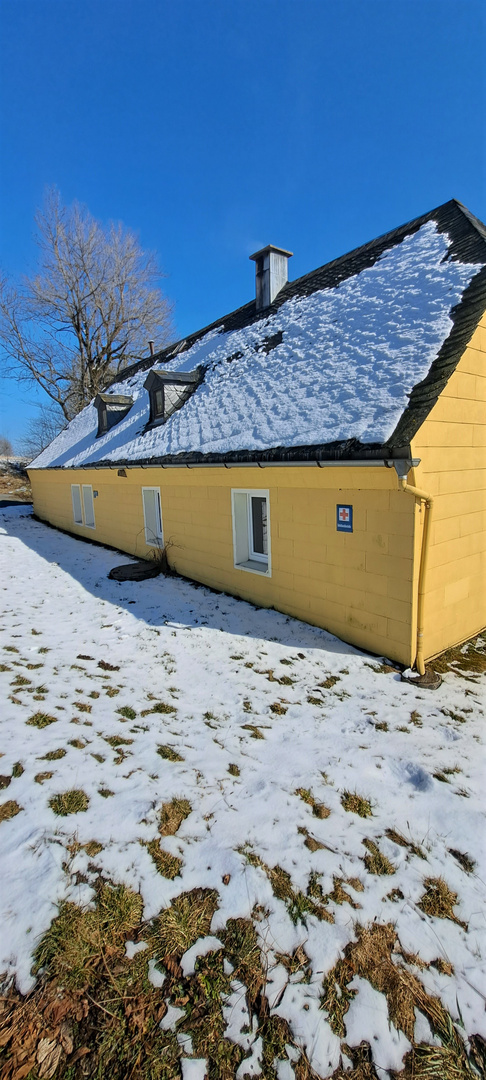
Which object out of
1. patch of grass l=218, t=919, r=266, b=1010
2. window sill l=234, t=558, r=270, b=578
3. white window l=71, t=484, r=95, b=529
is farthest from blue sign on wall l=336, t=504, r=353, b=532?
white window l=71, t=484, r=95, b=529

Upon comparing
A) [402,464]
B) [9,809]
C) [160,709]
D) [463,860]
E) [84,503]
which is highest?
[402,464]

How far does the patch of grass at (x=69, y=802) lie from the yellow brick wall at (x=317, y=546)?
3.68m

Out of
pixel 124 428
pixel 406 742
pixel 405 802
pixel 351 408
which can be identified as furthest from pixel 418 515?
pixel 124 428

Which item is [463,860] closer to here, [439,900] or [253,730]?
[439,900]

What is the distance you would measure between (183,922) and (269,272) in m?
11.9

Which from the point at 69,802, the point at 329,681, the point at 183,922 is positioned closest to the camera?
the point at 183,922

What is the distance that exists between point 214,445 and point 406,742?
5482mm

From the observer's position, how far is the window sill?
7.18 m

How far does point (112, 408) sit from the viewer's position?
48.0 feet

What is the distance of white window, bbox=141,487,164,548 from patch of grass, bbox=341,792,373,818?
311 inches

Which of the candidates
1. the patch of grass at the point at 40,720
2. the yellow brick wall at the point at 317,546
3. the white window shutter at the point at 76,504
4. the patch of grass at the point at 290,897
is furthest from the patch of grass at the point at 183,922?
the white window shutter at the point at 76,504

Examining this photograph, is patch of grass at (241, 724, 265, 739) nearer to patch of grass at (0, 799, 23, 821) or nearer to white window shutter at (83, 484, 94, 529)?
patch of grass at (0, 799, 23, 821)

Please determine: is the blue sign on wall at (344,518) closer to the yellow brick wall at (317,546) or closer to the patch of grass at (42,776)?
the yellow brick wall at (317,546)

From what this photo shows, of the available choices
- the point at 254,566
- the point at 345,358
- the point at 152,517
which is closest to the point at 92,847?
the point at 254,566
